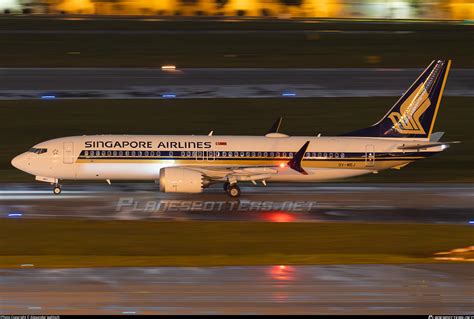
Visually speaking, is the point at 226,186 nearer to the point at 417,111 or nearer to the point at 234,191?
the point at 234,191

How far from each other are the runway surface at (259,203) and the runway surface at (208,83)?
2254cm

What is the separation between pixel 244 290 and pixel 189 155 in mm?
21986

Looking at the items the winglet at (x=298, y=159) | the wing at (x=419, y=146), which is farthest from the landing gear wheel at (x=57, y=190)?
the wing at (x=419, y=146)

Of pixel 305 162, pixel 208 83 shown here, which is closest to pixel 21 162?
pixel 305 162

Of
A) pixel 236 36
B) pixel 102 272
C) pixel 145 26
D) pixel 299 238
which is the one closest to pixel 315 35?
pixel 236 36

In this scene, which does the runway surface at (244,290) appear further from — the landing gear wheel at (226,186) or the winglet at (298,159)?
the winglet at (298,159)

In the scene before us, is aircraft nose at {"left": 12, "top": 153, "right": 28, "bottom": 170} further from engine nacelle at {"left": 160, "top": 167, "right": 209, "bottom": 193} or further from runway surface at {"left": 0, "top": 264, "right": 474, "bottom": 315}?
runway surface at {"left": 0, "top": 264, "right": 474, "bottom": 315}

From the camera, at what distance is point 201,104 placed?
7362 centimetres

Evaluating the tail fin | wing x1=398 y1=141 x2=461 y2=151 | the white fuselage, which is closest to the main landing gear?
the white fuselage

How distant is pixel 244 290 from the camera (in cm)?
3002

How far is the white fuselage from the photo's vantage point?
167ft

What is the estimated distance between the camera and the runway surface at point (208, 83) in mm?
76250

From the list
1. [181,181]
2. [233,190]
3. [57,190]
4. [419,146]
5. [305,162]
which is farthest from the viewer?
[419,146]

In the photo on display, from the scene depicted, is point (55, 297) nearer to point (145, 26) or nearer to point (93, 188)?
point (93, 188)
